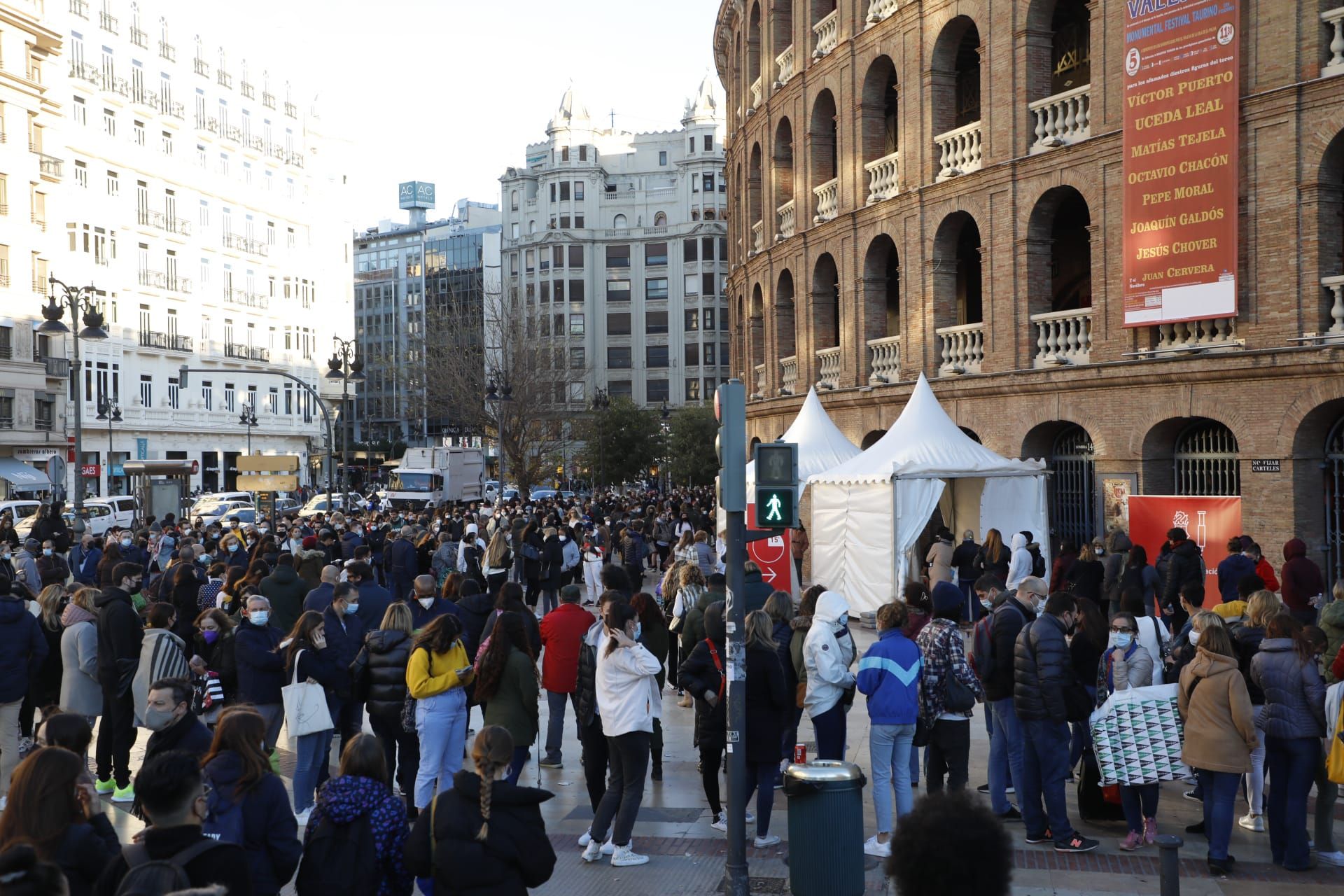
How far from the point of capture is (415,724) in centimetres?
898

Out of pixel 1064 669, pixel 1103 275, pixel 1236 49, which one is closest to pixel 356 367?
pixel 1103 275

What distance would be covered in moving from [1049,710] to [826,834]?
6.74ft

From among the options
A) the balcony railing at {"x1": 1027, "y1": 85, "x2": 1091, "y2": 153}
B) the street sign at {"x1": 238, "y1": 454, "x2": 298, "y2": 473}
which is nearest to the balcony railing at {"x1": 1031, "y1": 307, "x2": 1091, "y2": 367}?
the balcony railing at {"x1": 1027, "y1": 85, "x2": 1091, "y2": 153}

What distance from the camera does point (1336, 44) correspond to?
1775cm

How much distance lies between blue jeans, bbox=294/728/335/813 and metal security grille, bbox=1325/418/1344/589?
1530 centimetres

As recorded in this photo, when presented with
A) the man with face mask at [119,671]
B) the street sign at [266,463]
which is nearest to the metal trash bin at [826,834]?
the man with face mask at [119,671]

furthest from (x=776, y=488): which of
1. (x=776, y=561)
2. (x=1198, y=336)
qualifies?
(x=1198, y=336)

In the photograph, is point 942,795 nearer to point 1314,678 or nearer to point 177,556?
point 1314,678

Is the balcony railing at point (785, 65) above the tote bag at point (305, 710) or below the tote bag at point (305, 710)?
above

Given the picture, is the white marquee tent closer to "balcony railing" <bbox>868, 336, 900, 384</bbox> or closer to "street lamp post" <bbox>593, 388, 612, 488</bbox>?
"balcony railing" <bbox>868, 336, 900, 384</bbox>

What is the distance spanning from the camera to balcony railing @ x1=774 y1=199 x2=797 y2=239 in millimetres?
31109

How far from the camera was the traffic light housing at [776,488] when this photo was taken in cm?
850

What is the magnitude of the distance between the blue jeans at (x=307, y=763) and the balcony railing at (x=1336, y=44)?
54.9 ft

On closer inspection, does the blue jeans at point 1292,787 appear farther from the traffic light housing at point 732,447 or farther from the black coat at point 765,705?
the traffic light housing at point 732,447
